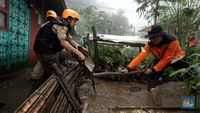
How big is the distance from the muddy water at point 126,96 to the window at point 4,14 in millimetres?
3144

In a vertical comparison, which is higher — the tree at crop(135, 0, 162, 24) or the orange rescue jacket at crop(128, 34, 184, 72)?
the tree at crop(135, 0, 162, 24)

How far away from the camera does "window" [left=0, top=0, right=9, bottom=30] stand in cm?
693

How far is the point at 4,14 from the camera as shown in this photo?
7180 millimetres

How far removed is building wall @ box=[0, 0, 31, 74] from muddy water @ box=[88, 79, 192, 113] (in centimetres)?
273

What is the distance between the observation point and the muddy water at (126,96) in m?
5.89

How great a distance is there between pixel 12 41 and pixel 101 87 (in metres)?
3.06

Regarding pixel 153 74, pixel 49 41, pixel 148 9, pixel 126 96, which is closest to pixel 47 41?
pixel 49 41

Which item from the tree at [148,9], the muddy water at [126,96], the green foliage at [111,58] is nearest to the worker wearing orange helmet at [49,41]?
the muddy water at [126,96]

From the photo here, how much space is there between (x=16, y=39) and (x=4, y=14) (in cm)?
131

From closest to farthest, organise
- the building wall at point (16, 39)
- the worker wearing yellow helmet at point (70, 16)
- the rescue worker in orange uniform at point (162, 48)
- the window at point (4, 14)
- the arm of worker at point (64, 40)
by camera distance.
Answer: the arm of worker at point (64, 40) → the worker wearing yellow helmet at point (70, 16) → the rescue worker in orange uniform at point (162, 48) → the window at point (4, 14) → the building wall at point (16, 39)

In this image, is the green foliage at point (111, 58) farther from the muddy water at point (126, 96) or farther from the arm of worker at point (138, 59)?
the arm of worker at point (138, 59)

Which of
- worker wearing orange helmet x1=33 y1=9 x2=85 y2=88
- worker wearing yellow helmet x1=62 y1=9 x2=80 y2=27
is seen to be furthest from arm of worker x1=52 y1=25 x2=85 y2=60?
worker wearing yellow helmet x1=62 y1=9 x2=80 y2=27

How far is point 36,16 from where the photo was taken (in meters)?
12.0

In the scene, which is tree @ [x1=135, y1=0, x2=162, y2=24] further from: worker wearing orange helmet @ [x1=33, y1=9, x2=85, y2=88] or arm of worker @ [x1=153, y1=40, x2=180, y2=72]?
worker wearing orange helmet @ [x1=33, y1=9, x2=85, y2=88]
